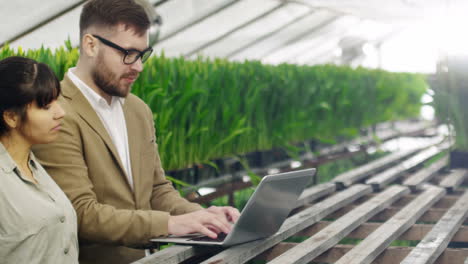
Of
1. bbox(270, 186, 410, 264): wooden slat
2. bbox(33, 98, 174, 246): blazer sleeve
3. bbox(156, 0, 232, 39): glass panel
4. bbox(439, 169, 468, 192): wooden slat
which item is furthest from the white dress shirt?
bbox(156, 0, 232, 39): glass panel

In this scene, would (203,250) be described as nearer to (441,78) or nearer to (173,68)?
(173,68)

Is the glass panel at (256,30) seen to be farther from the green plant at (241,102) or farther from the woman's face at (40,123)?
the woman's face at (40,123)

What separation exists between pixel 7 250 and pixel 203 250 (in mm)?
651

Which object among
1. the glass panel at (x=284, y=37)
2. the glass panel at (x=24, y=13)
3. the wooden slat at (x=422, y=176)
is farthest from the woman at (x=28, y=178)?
the glass panel at (x=284, y=37)

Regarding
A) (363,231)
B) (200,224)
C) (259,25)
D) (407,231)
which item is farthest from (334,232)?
(259,25)

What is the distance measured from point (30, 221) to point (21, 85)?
0.30 metres

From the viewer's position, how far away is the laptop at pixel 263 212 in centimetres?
171

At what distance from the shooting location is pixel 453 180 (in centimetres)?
364

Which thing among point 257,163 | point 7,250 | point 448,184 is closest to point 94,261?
point 7,250

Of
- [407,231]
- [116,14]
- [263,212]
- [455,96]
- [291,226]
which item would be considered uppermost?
[116,14]

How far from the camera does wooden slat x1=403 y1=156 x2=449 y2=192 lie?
3.43m

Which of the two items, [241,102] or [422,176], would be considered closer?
[422,176]

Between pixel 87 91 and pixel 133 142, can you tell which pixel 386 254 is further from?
pixel 87 91

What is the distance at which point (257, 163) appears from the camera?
4.71 meters
